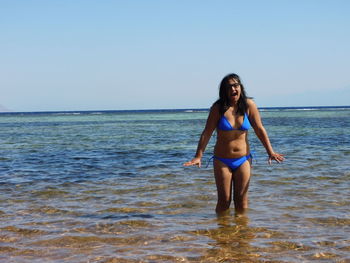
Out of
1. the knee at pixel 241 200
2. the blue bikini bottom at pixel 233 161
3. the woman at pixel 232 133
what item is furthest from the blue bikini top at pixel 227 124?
the knee at pixel 241 200

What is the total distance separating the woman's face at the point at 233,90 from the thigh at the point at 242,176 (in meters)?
1.01

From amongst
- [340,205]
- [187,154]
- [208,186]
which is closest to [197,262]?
[340,205]

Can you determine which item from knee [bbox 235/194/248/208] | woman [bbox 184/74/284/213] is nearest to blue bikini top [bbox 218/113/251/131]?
woman [bbox 184/74/284/213]

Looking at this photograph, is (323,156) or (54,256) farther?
(323,156)

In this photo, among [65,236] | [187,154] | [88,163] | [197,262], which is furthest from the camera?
[187,154]

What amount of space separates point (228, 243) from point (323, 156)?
35.3 feet

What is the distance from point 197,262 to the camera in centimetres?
525

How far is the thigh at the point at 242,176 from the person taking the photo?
6781 millimetres

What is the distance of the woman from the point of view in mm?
6578

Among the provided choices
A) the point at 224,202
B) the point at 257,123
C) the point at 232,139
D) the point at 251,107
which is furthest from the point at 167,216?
the point at 251,107

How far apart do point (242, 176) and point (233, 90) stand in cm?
131

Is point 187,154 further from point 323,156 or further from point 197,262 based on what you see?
point 197,262

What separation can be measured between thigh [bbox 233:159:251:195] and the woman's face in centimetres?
101

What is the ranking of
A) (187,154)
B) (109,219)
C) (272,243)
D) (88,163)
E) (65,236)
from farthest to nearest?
(187,154), (88,163), (109,219), (65,236), (272,243)
